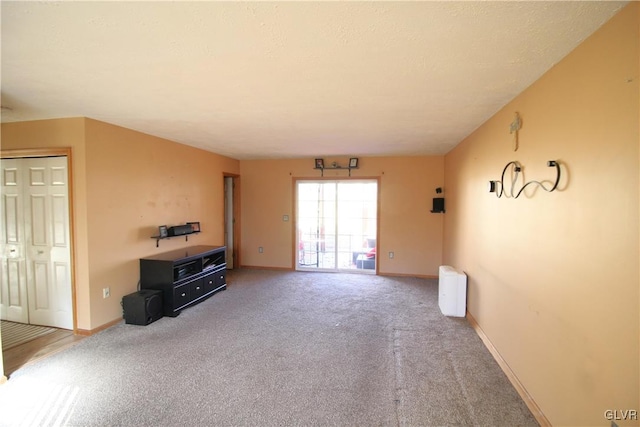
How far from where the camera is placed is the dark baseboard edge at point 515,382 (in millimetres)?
1845

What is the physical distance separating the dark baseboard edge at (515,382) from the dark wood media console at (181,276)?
11.8ft

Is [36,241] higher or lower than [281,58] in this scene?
lower

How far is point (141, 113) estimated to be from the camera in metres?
2.81

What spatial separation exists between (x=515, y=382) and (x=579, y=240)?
137 cm

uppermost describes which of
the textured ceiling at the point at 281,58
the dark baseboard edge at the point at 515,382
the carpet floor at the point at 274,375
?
the textured ceiling at the point at 281,58

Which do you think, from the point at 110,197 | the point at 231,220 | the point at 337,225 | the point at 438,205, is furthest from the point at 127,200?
the point at 438,205

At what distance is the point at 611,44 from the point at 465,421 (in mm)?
2299

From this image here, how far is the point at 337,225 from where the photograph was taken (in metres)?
5.77

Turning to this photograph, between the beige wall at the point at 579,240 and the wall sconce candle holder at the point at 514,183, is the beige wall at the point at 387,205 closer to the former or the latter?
the wall sconce candle holder at the point at 514,183

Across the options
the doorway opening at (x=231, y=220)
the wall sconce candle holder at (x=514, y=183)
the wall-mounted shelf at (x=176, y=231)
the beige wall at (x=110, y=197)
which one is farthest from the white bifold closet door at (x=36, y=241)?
the wall sconce candle holder at (x=514, y=183)

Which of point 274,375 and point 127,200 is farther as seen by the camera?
point 127,200

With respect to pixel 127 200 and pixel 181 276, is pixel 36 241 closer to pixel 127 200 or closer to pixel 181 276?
pixel 127 200

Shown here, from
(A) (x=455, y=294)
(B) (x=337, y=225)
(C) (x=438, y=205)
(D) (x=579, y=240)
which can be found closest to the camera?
(D) (x=579, y=240)

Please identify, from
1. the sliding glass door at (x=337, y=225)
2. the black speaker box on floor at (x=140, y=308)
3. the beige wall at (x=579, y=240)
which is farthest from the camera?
the sliding glass door at (x=337, y=225)
